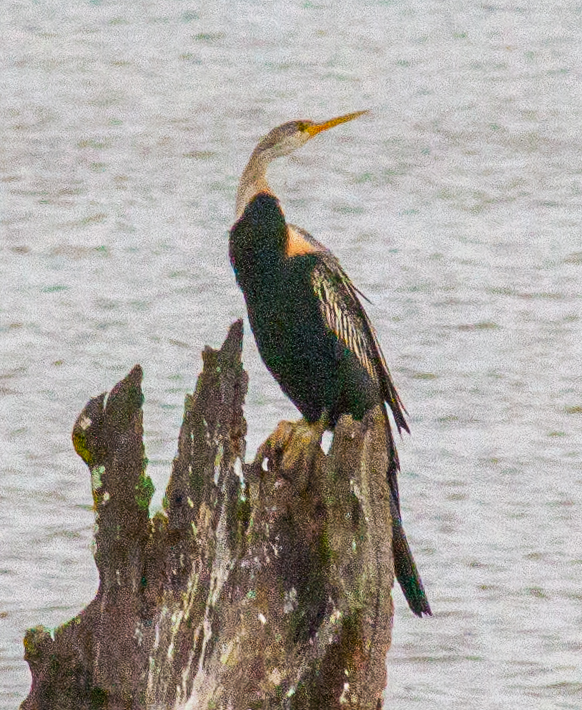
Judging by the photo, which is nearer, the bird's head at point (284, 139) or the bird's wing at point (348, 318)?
the bird's wing at point (348, 318)

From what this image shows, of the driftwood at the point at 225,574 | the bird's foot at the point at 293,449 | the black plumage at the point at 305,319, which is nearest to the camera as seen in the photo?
the driftwood at the point at 225,574

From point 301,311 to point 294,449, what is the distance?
70 cm

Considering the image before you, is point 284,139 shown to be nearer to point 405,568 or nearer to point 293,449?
point 293,449

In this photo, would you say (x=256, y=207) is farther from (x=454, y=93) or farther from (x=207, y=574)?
(x=454, y=93)

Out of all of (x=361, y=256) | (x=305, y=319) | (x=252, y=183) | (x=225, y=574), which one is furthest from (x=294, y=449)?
(x=361, y=256)

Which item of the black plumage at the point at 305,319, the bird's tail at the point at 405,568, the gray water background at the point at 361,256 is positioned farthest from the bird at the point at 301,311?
the gray water background at the point at 361,256

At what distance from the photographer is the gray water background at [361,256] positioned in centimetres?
789

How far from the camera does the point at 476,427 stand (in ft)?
30.5

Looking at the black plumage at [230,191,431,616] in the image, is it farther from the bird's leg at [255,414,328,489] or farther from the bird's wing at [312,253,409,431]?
the bird's leg at [255,414,328,489]

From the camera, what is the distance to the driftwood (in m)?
4.64

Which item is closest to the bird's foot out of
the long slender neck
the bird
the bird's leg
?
the bird's leg

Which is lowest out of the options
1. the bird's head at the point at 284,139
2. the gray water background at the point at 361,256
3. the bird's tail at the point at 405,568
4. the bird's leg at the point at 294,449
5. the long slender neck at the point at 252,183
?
the gray water background at the point at 361,256

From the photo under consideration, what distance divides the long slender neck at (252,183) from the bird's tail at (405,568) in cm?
104

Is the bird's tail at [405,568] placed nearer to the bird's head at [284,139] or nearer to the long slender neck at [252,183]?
the long slender neck at [252,183]
